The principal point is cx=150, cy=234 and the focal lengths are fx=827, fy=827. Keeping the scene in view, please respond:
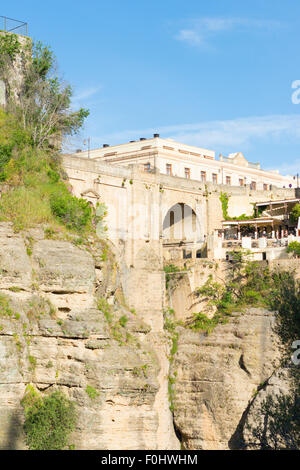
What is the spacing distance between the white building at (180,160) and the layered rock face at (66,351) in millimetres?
20367

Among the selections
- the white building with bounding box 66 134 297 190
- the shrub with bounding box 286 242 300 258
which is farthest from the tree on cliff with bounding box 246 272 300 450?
the white building with bounding box 66 134 297 190

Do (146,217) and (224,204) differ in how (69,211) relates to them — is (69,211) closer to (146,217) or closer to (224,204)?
(146,217)

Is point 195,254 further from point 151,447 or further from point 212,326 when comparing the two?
point 151,447

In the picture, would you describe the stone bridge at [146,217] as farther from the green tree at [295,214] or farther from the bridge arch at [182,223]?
the green tree at [295,214]

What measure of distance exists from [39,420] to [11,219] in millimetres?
8049

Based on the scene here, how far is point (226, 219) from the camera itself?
52.9 m

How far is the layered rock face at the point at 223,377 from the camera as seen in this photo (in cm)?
4094

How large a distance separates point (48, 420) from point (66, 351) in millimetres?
2904

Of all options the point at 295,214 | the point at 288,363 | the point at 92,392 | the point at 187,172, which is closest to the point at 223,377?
the point at 288,363

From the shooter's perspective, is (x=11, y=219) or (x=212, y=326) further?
(x=212, y=326)

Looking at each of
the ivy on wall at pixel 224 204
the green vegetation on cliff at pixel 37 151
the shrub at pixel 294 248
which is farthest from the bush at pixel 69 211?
the ivy on wall at pixel 224 204

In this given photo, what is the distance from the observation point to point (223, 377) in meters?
41.7
